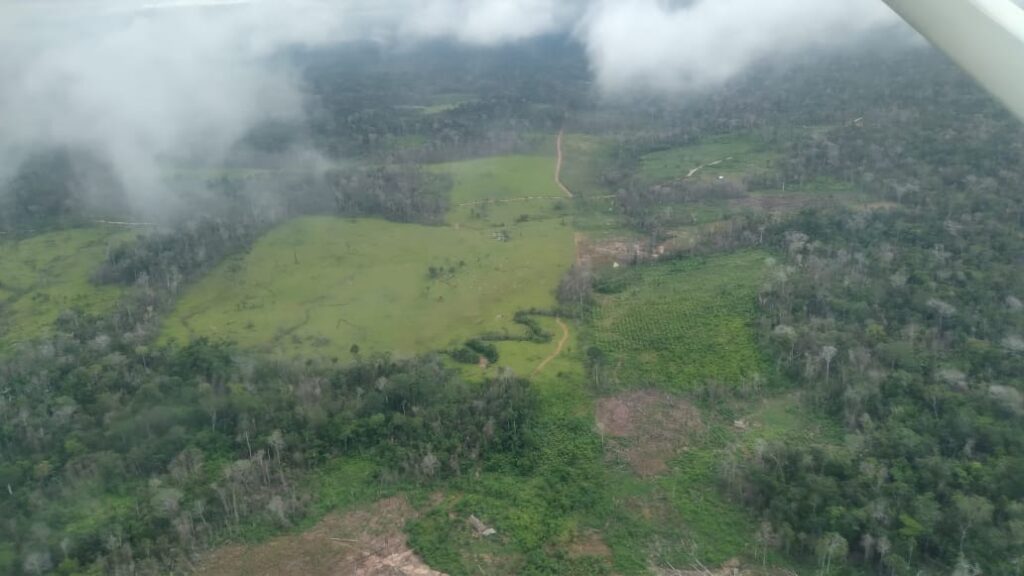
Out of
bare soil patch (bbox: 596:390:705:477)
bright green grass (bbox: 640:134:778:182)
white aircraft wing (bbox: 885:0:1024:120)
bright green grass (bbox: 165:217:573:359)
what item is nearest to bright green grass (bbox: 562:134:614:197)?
bright green grass (bbox: 640:134:778:182)

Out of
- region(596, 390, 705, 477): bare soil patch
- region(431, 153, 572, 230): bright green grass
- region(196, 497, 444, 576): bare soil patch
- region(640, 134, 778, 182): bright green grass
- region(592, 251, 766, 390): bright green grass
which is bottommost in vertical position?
region(196, 497, 444, 576): bare soil patch

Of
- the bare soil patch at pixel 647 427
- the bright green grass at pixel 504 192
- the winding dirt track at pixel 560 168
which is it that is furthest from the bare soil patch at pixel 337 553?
the winding dirt track at pixel 560 168

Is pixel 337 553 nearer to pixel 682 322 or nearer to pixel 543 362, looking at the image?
pixel 543 362

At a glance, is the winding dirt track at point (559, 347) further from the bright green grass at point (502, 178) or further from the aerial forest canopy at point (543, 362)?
the bright green grass at point (502, 178)

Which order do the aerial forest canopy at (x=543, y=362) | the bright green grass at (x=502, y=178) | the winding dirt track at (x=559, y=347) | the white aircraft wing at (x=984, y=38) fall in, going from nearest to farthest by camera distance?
1. the white aircraft wing at (x=984, y=38)
2. the aerial forest canopy at (x=543, y=362)
3. the winding dirt track at (x=559, y=347)
4. the bright green grass at (x=502, y=178)

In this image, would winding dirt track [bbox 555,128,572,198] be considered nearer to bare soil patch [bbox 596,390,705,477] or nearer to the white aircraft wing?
bare soil patch [bbox 596,390,705,477]

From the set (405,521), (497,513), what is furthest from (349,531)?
(497,513)

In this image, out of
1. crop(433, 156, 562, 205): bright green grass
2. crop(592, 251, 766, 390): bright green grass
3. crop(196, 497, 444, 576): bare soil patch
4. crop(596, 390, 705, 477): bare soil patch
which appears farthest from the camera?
crop(433, 156, 562, 205): bright green grass

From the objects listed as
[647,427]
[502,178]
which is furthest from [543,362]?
[502,178]
